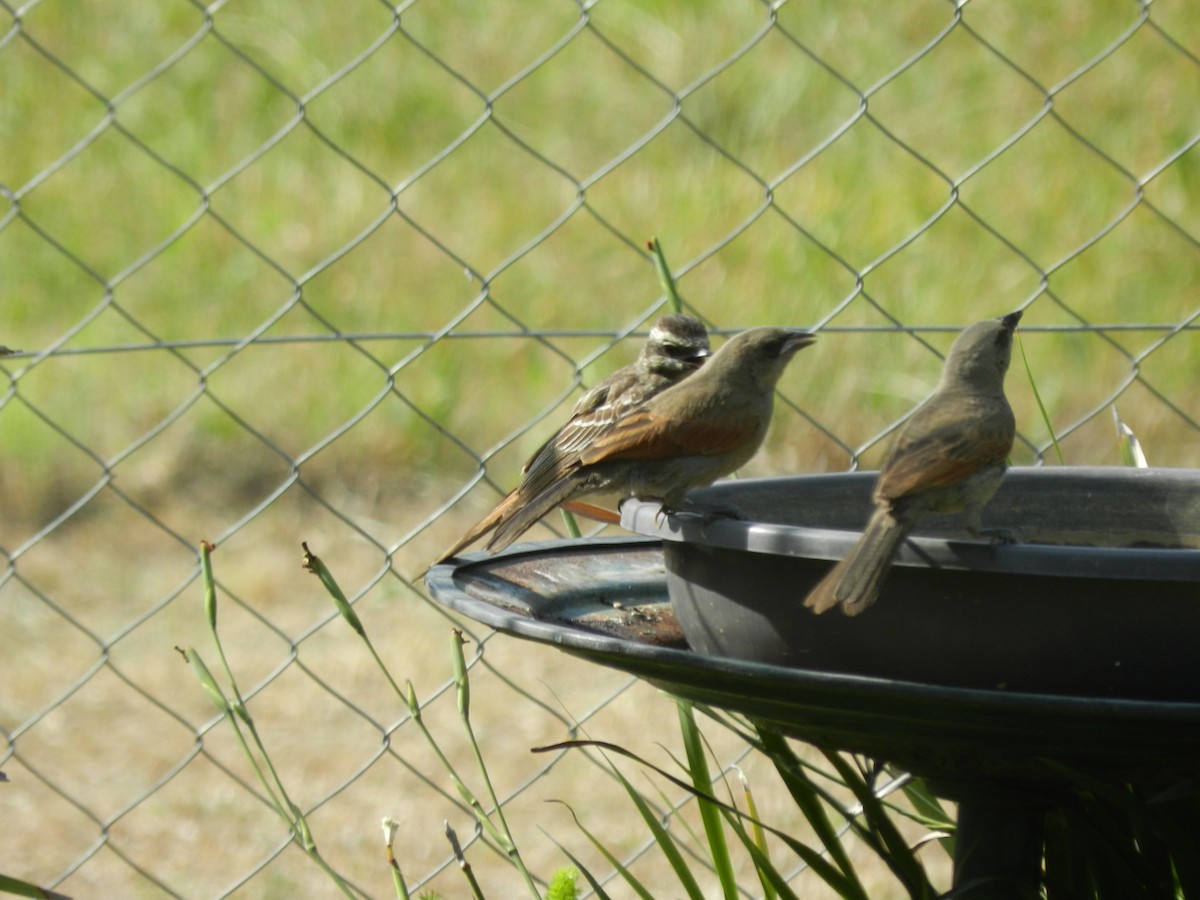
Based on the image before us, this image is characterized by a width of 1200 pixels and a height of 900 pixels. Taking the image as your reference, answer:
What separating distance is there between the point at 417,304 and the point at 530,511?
458cm

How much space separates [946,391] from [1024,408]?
4306 millimetres

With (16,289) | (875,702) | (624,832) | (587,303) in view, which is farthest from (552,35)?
(875,702)


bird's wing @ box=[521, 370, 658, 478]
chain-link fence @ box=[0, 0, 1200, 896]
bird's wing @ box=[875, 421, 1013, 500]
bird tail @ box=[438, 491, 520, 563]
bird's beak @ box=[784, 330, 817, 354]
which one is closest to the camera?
bird's wing @ box=[875, 421, 1013, 500]

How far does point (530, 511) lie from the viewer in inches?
124

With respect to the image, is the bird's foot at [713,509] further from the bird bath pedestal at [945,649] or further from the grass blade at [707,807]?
the grass blade at [707,807]

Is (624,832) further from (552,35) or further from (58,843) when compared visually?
(552,35)

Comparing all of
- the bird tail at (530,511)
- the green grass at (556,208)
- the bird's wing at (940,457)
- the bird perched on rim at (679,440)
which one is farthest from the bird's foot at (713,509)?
the green grass at (556,208)

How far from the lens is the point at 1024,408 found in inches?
263

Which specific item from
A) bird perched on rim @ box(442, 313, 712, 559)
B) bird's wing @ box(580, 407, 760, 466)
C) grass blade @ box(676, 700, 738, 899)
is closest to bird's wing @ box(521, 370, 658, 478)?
bird perched on rim @ box(442, 313, 712, 559)

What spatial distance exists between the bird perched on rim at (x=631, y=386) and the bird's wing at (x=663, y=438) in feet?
0.61

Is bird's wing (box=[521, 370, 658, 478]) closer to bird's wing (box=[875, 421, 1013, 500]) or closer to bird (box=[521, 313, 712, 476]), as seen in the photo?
bird (box=[521, 313, 712, 476])

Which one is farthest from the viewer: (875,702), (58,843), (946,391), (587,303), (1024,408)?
(587,303)

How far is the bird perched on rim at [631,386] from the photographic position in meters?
3.39

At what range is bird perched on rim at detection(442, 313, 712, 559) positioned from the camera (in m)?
3.39
